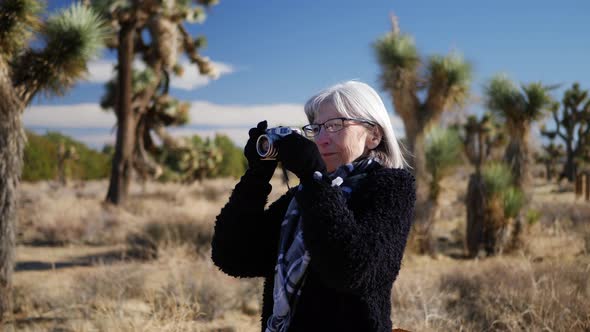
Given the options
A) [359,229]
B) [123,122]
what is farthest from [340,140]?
[123,122]

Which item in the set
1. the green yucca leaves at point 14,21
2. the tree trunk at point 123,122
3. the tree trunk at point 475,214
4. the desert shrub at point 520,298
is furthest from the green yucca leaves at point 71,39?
the tree trunk at point 123,122

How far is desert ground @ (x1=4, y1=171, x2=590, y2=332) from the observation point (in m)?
4.44

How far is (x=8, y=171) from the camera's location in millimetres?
5480

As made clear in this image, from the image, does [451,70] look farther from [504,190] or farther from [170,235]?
[170,235]

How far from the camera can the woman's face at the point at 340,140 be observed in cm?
174

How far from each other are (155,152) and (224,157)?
20.4m

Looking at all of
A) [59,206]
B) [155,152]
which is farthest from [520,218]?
[155,152]

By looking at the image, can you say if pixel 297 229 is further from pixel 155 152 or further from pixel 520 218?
pixel 155 152

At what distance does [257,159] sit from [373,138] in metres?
0.41

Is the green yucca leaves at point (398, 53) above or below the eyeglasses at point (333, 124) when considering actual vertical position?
above

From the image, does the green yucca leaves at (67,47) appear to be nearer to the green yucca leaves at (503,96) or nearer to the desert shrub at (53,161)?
the green yucca leaves at (503,96)

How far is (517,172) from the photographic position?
9680mm

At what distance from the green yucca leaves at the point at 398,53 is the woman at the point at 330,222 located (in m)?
8.33

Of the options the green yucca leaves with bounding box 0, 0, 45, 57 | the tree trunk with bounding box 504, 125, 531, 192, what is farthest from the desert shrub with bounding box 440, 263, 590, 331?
the green yucca leaves with bounding box 0, 0, 45, 57
